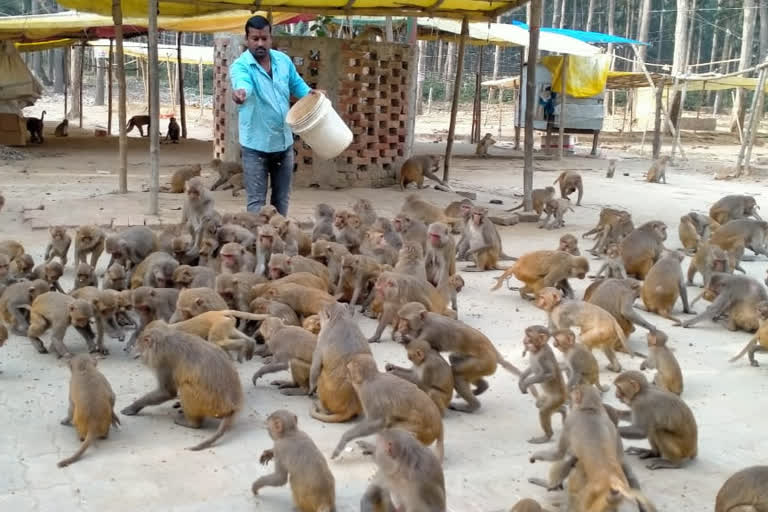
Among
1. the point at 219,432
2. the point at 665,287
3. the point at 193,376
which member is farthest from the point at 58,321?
the point at 665,287

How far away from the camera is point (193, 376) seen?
497cm

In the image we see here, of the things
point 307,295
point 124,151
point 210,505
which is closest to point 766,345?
point 307,295

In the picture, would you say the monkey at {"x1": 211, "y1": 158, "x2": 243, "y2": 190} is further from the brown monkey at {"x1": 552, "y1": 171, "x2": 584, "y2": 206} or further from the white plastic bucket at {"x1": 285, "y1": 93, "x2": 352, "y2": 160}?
the brown monkey at {"x1": 552, "y1": 171, "x2": 584, "y2": 206}

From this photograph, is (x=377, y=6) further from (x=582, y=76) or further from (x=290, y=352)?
(x=582, y=76)

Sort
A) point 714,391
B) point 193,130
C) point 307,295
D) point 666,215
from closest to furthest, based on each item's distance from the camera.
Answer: point 714,391
point 307,295
point 666,215
point 193,130

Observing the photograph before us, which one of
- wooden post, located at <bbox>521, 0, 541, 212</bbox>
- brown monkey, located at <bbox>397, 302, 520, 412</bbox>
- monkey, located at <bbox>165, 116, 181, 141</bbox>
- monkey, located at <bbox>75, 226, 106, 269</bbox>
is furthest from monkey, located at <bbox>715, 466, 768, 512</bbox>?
monkey, located at <bbox>165, 116, 181, 141</bbox>

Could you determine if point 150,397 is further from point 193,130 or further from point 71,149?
point 193,130

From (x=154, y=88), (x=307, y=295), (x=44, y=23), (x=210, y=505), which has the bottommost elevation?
(x=210, y=505)

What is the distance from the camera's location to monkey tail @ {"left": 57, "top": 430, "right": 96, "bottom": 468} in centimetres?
457

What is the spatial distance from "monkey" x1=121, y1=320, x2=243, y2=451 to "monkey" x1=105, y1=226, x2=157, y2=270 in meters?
2.67

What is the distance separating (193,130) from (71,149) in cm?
999

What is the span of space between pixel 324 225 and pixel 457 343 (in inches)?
146

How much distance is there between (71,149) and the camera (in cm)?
2038

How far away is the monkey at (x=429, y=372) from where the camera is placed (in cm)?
511
